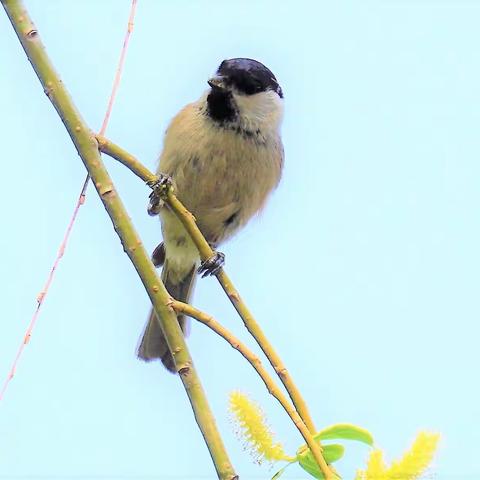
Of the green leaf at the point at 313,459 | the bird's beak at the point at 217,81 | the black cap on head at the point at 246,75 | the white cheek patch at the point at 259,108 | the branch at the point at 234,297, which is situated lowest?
the green leaf at the point at 313,459

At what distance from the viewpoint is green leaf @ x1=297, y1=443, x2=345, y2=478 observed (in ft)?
4.61

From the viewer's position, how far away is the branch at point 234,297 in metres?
1.58

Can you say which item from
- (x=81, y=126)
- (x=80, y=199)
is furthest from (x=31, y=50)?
(x=80, y=199)

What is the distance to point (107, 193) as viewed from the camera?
5.79ft

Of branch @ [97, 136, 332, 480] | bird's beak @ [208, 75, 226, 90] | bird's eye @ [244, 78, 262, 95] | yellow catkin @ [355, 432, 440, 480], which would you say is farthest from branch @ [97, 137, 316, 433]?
bird's eye @ [244, 78, 262, 95]

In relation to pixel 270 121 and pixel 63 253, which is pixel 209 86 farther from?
pixel 63 253

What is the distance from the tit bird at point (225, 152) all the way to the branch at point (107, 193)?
162cm

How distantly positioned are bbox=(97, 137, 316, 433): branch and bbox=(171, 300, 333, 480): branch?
0.15 feet

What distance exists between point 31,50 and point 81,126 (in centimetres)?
19

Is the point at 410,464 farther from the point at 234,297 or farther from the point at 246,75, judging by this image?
the point at 246,75

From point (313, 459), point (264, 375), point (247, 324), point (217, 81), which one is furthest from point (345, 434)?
point (217, 81)

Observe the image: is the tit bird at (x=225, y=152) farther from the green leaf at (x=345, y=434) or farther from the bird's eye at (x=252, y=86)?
the green leaf at (x=345, y=434)

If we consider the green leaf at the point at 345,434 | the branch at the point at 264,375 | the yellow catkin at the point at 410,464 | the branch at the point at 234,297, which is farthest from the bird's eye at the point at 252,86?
the yellow catkin at the point at 410,464

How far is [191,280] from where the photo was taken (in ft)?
14.5
